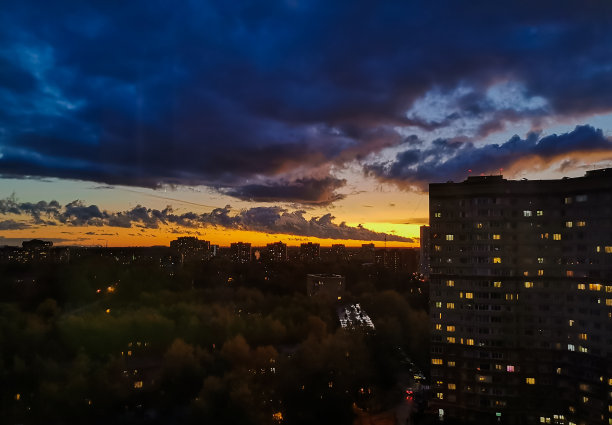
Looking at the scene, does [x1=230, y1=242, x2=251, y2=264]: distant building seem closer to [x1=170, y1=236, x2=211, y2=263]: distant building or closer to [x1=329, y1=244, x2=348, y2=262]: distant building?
[x1=170, y1=236, x2=211, y2=263]: distant building

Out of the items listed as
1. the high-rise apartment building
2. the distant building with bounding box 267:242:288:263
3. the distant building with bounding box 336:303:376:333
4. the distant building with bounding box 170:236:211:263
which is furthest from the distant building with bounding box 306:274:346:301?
the distant building with bounding box 267:242:288:263

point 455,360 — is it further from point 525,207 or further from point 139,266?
point 139,266

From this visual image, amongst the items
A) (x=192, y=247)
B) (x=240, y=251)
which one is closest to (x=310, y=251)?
(x=240, y=251)

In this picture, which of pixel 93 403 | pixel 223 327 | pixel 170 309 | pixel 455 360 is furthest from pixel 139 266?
pixel 455 360

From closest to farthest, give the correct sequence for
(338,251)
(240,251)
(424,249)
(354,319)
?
(354,319) < (424,249) < (240,251) < (338,251)

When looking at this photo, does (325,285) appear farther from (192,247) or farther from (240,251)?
(240,251)
